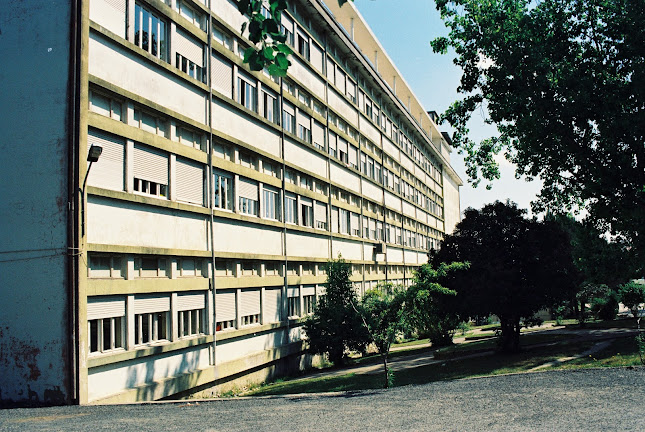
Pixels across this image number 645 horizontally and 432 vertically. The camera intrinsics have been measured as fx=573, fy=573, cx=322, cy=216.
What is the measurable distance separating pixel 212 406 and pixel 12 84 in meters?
8.60

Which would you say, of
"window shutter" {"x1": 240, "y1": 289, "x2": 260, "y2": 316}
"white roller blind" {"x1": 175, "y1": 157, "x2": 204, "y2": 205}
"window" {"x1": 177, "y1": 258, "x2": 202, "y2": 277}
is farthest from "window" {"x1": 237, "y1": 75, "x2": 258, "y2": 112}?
"window shutter" {"x1": 240, "y1": 289, "x2": 260, "y2": 316}

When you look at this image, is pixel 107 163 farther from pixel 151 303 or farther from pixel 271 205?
pixel 271 205

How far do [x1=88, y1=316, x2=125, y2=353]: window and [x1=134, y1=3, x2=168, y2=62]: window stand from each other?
280 inches

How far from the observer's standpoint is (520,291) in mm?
22109

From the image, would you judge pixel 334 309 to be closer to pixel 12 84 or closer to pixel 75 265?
pixel 75 265

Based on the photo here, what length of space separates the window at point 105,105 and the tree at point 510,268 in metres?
14.5

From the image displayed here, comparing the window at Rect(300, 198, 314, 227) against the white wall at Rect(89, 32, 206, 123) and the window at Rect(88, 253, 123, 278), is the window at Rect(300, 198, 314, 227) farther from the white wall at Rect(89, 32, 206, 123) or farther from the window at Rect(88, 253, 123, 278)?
the window at Rect(88, 253, 123, 278)

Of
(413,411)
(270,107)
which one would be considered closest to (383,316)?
(413,411)

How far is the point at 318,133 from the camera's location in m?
27.9

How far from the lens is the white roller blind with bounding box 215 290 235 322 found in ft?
58.4

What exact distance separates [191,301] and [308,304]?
10103mm

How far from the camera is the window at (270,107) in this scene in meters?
22.2

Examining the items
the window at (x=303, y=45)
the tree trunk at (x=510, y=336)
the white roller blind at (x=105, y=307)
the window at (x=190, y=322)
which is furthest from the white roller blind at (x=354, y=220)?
the white roller blind at (x=105, y=307)

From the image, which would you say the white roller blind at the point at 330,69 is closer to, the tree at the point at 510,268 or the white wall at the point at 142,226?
the tree at the point at 510,268
